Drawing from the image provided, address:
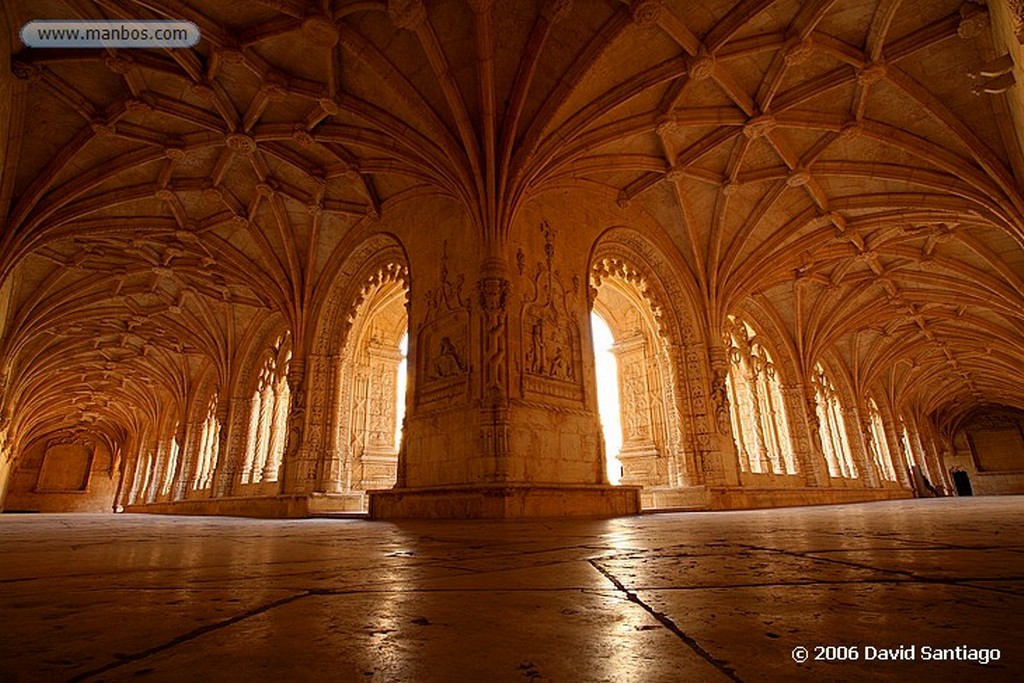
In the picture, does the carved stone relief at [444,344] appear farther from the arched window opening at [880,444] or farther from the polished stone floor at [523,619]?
the arched window opening at [880,444]

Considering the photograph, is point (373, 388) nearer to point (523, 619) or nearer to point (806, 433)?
point (806, 433)

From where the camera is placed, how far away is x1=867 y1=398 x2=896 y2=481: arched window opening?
22862 mm

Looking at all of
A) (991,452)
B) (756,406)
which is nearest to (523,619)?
(756,406)

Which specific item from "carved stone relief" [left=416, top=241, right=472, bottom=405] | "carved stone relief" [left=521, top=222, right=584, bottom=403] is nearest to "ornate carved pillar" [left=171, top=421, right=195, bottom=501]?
"carved stone relief" [left=416, top=241, right=472, bottom=405]

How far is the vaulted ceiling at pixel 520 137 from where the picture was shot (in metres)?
8.29

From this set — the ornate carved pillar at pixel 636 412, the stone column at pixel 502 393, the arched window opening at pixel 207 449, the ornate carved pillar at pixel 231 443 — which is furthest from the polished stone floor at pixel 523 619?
the arched window opening at pixel 207 449

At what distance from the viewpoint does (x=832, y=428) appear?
19156 millimetres

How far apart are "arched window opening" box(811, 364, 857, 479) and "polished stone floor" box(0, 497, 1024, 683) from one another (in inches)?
741

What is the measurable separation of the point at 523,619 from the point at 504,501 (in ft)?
20.0

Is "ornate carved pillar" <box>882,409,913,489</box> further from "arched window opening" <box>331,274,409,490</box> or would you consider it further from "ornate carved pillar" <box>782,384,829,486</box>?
"arched window opening" <box>331,274,409,490</box>

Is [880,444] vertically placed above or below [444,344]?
below

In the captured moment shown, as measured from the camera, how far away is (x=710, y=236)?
Result: 42.5ft

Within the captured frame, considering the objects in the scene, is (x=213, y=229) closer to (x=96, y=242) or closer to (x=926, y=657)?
(x=96, y=242)

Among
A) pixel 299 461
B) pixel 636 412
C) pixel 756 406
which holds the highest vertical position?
pixel 756 406
